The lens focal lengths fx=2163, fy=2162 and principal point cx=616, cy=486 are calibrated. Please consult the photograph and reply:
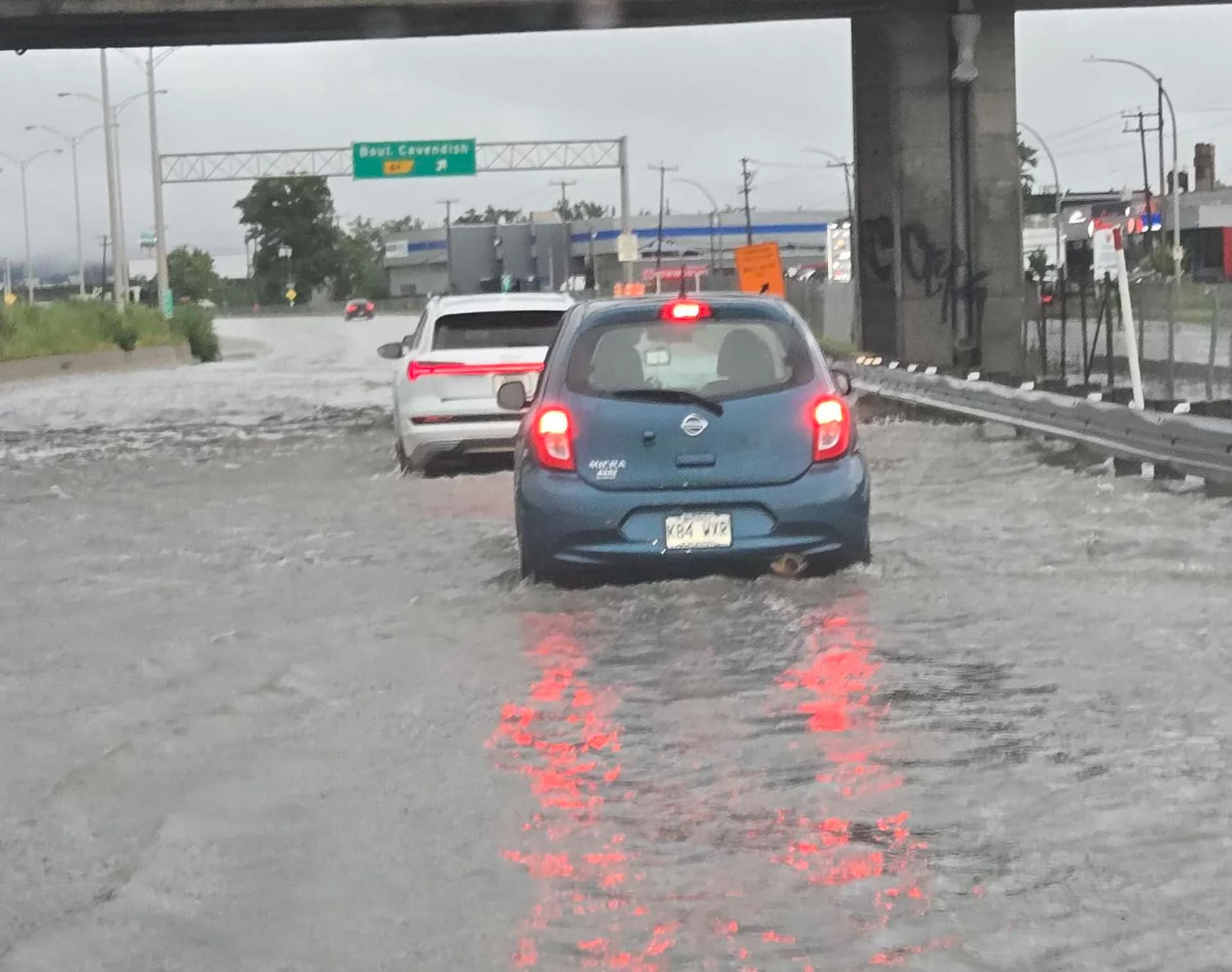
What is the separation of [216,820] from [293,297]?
181 meters

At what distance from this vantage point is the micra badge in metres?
10.3

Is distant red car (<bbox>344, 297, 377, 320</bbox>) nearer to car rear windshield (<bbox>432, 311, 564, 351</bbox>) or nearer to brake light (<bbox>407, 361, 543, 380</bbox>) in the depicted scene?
car rear windshield (<bbox>432, 311, 564, 351</bbox>)

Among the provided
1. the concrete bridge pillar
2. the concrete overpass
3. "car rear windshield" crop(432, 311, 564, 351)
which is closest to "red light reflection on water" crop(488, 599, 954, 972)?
"car rear windshield" crop(432, 311, 564, 351)

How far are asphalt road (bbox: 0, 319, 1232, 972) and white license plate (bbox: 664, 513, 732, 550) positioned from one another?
303mm

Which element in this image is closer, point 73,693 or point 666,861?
point 666,861

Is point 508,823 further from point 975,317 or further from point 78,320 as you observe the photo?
point 78,320

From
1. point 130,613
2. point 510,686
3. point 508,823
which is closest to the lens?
point 508,823

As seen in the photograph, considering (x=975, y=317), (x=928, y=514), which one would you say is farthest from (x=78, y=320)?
(x=928, y=514)

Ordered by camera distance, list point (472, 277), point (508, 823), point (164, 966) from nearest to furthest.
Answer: point (164, 966), point (508, 823), point (472, 277)

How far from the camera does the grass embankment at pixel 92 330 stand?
52375 mm

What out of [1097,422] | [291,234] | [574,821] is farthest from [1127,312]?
[291,234]

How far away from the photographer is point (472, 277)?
150500 mm

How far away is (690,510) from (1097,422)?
8.01 m

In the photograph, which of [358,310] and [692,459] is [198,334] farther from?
[358,310]
